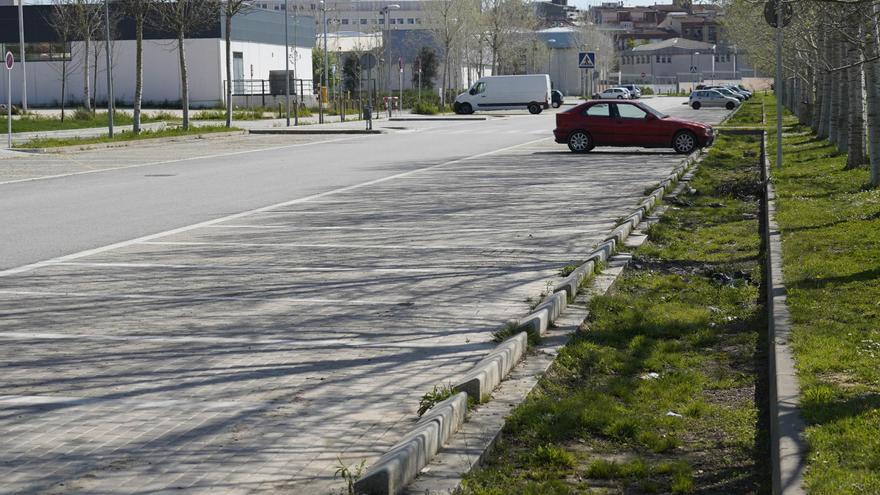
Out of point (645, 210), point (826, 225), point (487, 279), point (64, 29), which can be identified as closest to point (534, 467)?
point (487, 279)

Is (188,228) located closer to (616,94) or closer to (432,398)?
(432,398)

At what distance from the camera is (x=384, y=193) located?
20953 mm

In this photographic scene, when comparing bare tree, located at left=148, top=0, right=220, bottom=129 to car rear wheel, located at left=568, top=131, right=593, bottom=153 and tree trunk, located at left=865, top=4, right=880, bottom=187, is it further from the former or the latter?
tree trunk, located at left=865, top=4, right=880, bottom=187

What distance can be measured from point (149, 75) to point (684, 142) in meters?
50.9

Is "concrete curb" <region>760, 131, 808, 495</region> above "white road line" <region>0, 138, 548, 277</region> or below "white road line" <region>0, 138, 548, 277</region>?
below

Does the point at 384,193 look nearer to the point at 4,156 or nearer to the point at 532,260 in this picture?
the point at 532,260

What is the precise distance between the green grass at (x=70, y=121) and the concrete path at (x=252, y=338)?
33.8 m

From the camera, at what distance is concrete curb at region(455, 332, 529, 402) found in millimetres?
6906

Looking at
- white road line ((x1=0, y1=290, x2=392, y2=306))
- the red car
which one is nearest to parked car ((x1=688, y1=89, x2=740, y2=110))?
the red car

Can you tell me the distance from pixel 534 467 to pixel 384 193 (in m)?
15.2

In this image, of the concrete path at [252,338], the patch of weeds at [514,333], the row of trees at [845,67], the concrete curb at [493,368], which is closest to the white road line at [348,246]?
the concrete path at [252,338]

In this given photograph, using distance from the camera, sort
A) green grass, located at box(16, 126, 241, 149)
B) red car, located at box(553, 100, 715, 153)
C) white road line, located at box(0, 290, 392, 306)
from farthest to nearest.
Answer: green grass, located at box(16, 126, 241, 149) → red car, located at box(553, 100, 715, 153) → white road line, located at box(0, 290, 392, 306)

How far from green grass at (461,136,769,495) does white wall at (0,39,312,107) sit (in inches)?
2617

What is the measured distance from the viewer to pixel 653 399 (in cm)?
731
